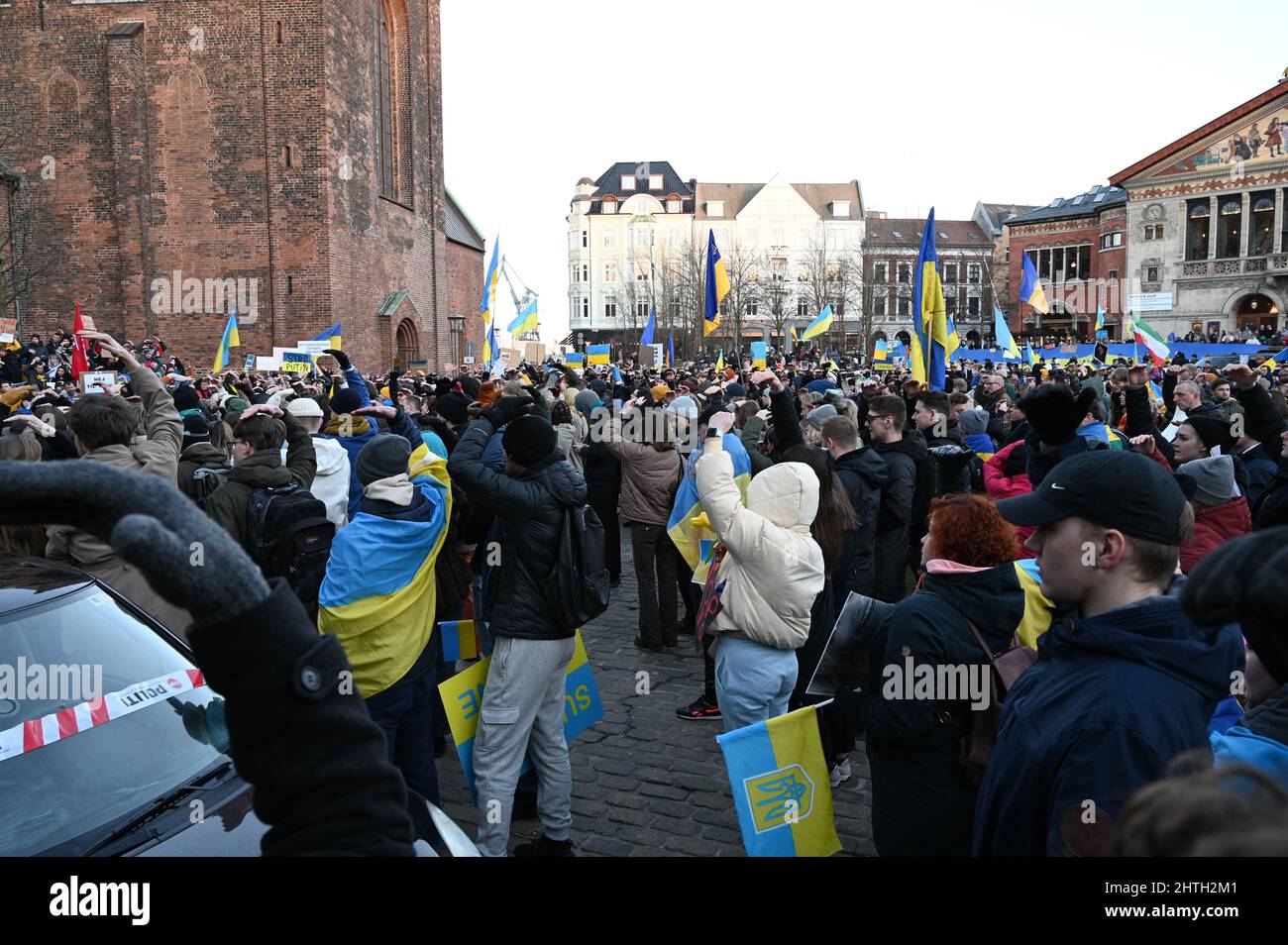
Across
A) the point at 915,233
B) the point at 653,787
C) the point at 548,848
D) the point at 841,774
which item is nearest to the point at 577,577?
the point at 548,848

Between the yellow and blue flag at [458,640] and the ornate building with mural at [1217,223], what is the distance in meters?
58.1

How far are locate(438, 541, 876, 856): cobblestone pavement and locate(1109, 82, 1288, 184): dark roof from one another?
61.3m

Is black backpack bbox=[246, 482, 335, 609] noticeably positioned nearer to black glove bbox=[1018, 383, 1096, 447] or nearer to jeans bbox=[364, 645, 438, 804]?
jeans bbox=[364, 645, 438, 804]

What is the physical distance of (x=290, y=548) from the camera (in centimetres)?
496

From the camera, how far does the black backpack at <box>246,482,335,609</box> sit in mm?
4934

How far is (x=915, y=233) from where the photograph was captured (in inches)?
3187

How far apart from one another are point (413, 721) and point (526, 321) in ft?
59.6

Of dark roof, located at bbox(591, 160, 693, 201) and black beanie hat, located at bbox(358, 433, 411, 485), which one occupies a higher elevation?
dark roof, located at bbox(591, 160, 693, 201)

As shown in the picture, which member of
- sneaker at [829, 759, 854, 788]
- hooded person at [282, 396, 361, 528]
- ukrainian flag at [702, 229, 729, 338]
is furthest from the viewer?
ukrainian flag at [702, 229, 729, 338]

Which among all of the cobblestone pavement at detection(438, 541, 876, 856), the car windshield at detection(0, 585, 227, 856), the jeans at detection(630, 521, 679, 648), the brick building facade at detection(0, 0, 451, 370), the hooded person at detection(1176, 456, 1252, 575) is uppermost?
the brick building facade at detection(0, 0, 451, 370)

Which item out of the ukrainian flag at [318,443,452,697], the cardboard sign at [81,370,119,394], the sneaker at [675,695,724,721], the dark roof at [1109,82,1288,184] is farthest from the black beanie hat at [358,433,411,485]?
the dark roof at [1109,82,1288,184]
